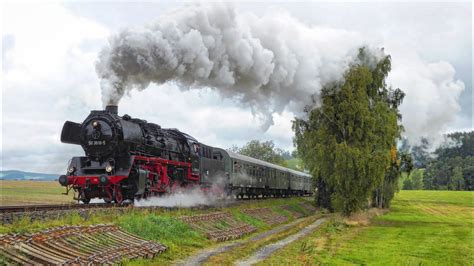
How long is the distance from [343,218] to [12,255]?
21.9 metres

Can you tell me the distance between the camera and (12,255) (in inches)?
348

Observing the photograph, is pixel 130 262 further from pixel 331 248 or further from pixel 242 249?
pixel 331 248

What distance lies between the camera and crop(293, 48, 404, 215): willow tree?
1090 inches

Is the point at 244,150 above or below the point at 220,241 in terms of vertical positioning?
above

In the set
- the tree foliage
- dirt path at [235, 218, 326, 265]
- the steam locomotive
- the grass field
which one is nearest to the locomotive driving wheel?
the steam locomotive

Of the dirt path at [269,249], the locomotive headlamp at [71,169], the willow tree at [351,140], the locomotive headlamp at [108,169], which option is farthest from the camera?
the willow tree at [351,140]

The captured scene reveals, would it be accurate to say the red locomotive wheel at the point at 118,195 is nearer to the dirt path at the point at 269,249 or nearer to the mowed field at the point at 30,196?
the dirt path at the point at 269,249

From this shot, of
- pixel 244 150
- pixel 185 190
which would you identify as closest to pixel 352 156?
pixel 185 190

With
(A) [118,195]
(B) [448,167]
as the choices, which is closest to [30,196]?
(A) [118,195]

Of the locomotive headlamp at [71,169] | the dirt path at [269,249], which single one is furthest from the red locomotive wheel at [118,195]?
the dirt path at [269,249]

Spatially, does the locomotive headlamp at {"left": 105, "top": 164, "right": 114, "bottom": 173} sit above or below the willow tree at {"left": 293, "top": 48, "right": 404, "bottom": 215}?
below

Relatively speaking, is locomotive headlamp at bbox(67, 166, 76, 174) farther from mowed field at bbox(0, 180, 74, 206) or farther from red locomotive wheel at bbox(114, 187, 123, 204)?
mowed field at bbox(0, 180, 74, 206)

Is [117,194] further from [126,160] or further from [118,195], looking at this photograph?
[126,160]

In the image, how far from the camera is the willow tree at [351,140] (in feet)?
90.8
